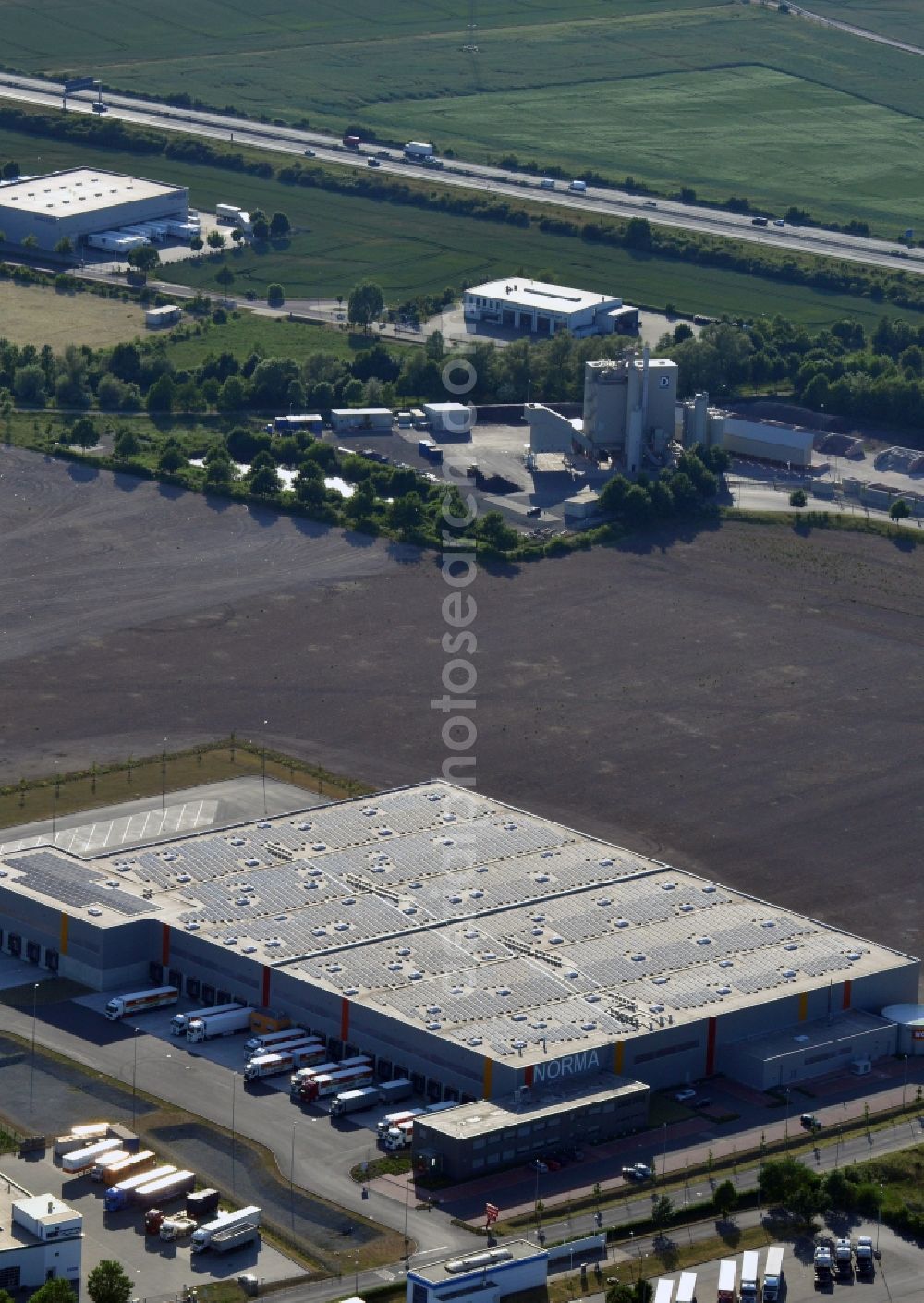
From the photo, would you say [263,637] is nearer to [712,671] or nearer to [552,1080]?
[712,671]

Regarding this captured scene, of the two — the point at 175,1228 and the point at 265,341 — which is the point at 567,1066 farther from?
the point at 265,341

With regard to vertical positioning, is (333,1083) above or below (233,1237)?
below

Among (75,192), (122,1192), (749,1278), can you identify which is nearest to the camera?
(749,1278)

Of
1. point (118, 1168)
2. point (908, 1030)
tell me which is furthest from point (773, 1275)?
point (118, 1168)

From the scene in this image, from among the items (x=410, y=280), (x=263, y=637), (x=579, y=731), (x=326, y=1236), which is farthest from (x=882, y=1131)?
(x=410, y=280)

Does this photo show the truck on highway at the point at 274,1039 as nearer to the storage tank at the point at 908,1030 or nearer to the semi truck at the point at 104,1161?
the semi truck at the point at 104,1161
